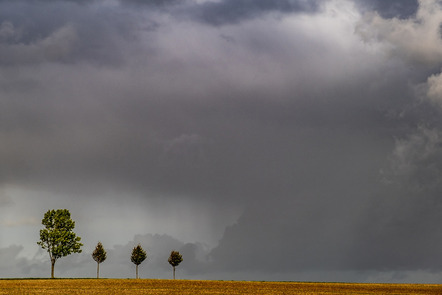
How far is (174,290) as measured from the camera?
2808 inches

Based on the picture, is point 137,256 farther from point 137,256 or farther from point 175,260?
point 175,260

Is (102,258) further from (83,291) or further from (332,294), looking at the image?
(332,294)

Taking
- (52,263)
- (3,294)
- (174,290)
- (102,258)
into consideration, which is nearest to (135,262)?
(102,258)

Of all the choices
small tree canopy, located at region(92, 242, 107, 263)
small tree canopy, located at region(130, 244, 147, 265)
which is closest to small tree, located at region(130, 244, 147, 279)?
small tree canopy, located at region(130, 244, 147, 265)

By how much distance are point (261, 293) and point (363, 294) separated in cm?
1416

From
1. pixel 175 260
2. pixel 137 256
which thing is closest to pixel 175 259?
pixel 175 260

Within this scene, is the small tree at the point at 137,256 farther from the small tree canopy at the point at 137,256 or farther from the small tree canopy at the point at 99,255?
the small tree canopy at the point at 99,255

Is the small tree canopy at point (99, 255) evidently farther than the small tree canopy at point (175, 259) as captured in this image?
No

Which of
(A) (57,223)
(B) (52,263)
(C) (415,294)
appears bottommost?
(C) (415,294)

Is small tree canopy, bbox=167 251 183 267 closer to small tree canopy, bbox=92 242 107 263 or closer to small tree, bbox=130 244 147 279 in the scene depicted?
small tree, bbox=130 244 147 279

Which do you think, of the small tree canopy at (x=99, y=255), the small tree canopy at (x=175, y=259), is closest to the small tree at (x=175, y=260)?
the small tree canopy at (x=175, y=259)

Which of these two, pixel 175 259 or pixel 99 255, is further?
pixel 175 259

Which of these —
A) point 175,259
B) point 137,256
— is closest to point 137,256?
point 137,256

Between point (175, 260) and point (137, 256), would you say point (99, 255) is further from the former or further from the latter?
point (175, 260)
